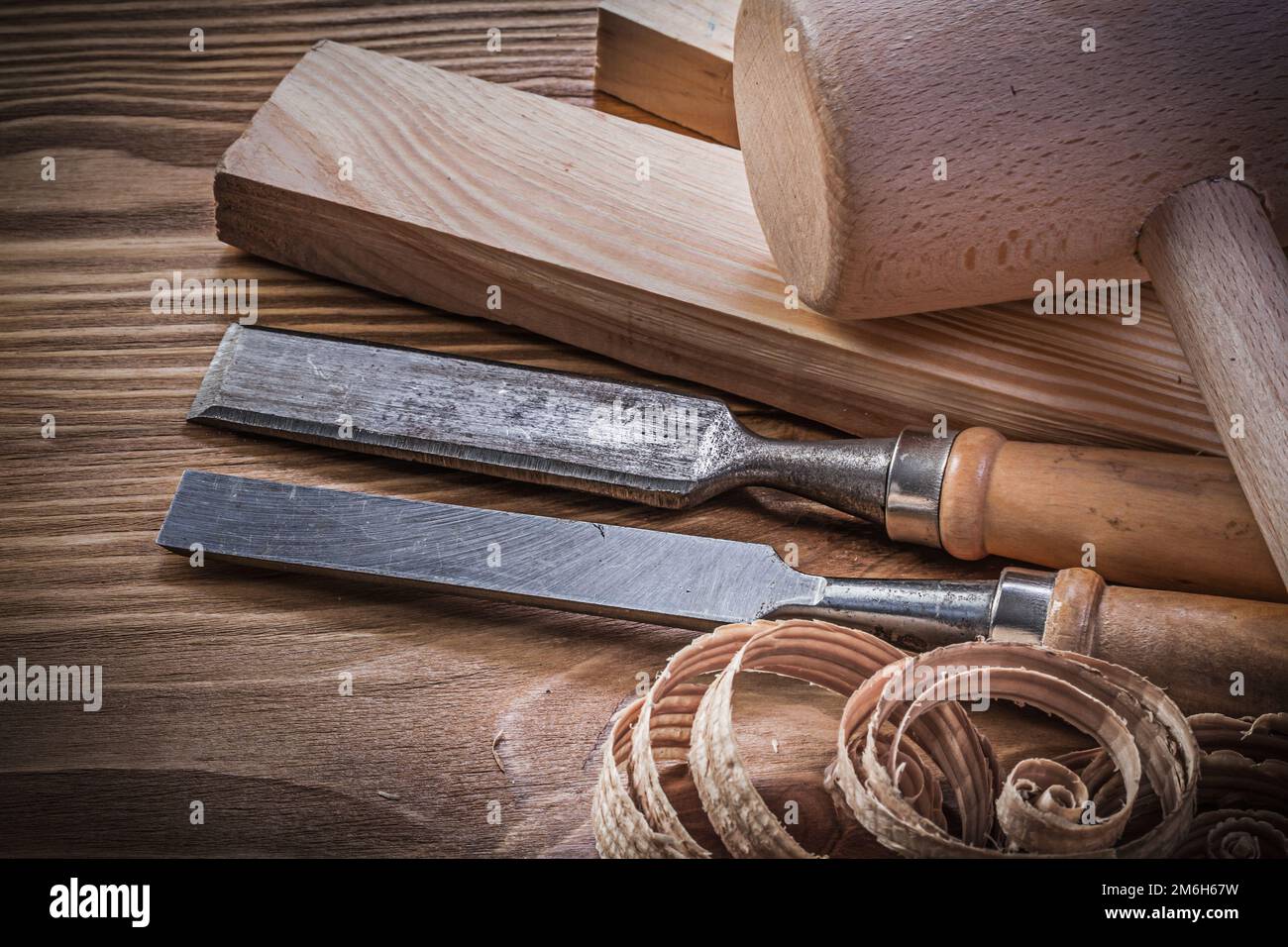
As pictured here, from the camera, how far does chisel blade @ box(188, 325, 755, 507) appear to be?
106 centimetres

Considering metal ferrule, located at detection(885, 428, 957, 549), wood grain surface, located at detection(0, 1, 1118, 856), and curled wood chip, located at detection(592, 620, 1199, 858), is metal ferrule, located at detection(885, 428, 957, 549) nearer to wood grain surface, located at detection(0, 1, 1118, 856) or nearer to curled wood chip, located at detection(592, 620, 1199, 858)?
wood grain surface, located at detection(0, 1, 1118, 856)

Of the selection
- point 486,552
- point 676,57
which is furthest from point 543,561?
point 676,57

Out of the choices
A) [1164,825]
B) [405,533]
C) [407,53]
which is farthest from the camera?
[407,53]

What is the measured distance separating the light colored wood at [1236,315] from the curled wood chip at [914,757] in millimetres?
162

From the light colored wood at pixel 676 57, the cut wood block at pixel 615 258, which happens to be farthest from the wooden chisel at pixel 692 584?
the light colored wood at pixel 676 57

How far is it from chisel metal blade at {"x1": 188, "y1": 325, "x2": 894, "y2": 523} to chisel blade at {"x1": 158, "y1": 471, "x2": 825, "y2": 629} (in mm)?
82

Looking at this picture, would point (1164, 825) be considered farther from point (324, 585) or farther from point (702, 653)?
point (324, 585)

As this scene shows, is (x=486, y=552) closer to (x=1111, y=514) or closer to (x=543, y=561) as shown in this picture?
(x=543, y=561)

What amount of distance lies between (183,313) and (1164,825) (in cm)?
101

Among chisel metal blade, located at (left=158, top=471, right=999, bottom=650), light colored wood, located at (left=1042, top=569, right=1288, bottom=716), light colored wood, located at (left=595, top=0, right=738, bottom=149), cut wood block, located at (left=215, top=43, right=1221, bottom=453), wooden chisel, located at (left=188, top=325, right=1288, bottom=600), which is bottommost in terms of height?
light colored wood, located at (left=1042, top=569, right=1288, bottom=716)

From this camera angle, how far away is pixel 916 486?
99 centimetres

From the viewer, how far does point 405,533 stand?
3.25 ft

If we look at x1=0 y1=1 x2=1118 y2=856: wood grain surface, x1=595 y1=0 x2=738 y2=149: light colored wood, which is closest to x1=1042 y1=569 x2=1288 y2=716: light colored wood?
x1=0 y1=1 x2=1118 y2=856: wood grain surface
